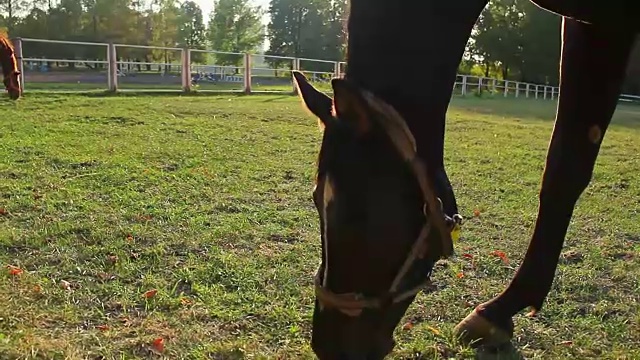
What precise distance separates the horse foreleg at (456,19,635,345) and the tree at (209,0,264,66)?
42.2 metres

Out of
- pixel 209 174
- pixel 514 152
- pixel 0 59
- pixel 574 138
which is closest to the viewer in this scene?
pixel 574 138

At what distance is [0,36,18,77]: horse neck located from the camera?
9758mm

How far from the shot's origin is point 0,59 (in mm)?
10039

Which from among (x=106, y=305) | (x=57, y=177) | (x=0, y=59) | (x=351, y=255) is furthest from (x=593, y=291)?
(x=0, y=59)

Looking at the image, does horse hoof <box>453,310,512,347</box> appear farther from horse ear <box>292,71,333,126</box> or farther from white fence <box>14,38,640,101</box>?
white fence <box>14,38,640,101</box>

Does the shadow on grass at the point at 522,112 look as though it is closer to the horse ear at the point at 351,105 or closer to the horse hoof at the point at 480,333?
the horse hoof at the point at 480,333

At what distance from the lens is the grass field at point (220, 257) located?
207 centimetres

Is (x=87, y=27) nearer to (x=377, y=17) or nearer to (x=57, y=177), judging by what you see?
(x=57, y=177)

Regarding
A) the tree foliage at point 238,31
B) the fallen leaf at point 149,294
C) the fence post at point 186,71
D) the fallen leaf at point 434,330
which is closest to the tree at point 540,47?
the tree foliage at point 238,31

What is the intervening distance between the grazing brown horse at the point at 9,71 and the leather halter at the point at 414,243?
9.81 m

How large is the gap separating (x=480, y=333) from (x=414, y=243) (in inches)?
38.2

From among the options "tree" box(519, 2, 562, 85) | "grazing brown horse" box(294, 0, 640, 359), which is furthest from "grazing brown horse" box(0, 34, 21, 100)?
"tree" box(519, 2, 562, 85)

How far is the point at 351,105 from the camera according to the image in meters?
1.13

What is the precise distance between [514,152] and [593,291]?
4742 millimetres
